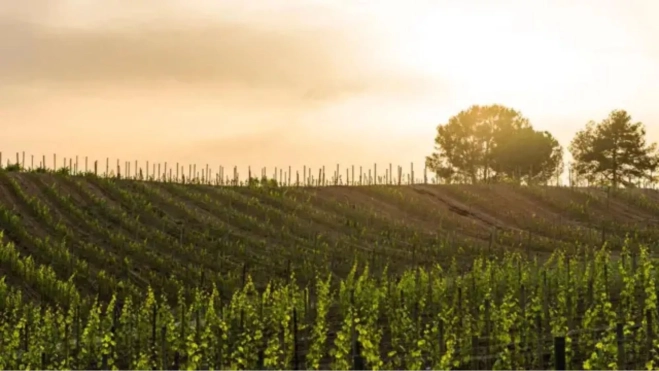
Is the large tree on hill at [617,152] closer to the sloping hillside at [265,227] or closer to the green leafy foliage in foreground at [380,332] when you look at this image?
the sloping hillside at [265,227]

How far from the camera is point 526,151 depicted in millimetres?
67875

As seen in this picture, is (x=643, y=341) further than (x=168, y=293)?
No

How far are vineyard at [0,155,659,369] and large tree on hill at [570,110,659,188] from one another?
1024 cm

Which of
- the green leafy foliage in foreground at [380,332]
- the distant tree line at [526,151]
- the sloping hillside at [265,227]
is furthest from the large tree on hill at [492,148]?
the green leafy foliage in foreground at [380,332]

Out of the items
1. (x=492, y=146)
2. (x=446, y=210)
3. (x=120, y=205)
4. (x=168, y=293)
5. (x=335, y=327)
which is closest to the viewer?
(x=335, y=327)

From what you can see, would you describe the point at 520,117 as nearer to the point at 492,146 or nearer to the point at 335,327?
the point at 492,146

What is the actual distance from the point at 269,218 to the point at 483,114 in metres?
34.3

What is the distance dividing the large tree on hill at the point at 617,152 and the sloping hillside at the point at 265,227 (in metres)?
16.6

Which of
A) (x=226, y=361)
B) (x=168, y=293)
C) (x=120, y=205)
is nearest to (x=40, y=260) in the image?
(x=168, y=293)

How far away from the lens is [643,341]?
17.9 metres

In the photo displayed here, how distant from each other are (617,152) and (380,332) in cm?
5284

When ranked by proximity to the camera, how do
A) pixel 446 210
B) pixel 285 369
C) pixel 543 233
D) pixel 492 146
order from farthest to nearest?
1. pixel 492 146
2. pixel 446 210
3. pixel 543 233
4. pixel 285 369

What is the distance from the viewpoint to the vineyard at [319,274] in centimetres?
1766

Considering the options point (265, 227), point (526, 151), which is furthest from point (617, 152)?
point (265, 227)
